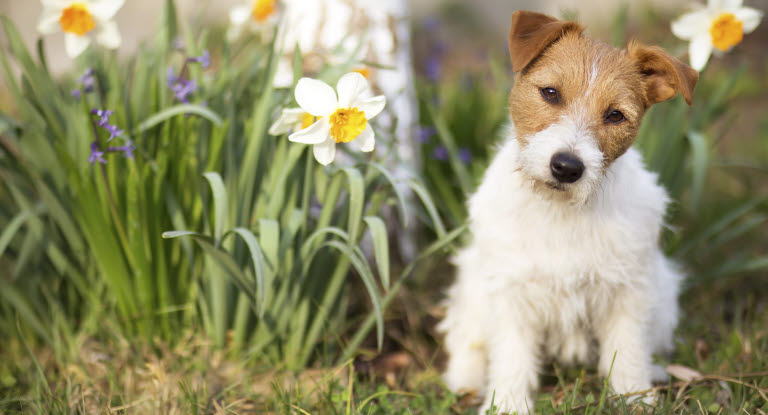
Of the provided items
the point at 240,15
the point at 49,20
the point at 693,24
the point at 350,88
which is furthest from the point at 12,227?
the point at 693,24

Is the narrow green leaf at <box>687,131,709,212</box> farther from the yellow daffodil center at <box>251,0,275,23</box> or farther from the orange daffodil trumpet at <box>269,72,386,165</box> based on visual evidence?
the yellow daffodil center at <box>251,0,275,23</box>

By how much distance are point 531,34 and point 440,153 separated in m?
1.51

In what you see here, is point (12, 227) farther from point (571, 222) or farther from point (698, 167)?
point (698, 167)

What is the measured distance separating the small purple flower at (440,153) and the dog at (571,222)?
113cm

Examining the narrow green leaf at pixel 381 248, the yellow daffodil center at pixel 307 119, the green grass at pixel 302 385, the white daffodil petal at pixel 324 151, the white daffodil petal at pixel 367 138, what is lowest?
the green grass at pixel 302 385

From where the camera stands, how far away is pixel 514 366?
7.42ft

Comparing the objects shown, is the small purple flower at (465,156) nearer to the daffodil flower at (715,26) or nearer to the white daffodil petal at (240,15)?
the daffodil flower at (715,26)

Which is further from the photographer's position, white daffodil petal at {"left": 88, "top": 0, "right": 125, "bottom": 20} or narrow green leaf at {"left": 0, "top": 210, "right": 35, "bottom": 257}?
narrow green leaf at {"left": 0, "top": 210, "right": 35, "bottom": 257}

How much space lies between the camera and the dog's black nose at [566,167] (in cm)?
179

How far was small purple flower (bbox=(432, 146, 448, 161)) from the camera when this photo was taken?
348 centimetres

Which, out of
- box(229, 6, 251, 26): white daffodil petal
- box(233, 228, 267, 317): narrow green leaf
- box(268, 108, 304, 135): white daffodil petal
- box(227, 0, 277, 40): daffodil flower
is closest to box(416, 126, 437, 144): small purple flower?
box(227, 0, 277, 40): daffodil flower

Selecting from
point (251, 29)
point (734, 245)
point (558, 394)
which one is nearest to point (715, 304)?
point (734, 245)

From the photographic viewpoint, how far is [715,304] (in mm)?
3176

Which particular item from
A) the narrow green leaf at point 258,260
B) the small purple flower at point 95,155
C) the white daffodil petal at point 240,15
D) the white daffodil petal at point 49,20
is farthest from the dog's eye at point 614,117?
the white daffodil petal at point 49,20
